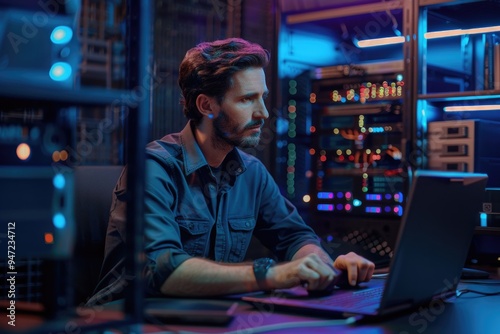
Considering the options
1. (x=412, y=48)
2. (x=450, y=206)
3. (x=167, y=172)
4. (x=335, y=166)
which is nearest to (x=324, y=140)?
(x=335, y=166)

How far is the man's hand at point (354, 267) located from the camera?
5.10 ft

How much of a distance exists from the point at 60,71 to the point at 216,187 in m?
0.98

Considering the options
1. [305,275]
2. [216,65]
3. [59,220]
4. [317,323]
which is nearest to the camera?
[59,220]

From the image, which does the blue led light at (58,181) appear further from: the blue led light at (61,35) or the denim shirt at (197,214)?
the denim shirt at (197,214)

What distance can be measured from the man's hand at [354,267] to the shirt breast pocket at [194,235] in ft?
1.32

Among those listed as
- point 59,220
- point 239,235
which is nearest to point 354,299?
point 239,235

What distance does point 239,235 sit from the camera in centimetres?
194

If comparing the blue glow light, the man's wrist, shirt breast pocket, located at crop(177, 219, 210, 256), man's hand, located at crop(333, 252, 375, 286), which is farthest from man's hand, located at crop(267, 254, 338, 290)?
the blue glow light

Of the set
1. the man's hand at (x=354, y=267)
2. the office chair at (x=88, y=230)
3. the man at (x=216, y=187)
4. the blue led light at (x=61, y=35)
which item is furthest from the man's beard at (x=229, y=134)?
the blue led light at (x=61, y=35)

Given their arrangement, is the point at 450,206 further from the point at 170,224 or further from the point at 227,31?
the point at 227,31

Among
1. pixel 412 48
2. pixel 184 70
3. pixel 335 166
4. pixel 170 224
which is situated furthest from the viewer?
pixel 335 166

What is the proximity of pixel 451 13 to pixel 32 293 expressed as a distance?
1978 millimetres

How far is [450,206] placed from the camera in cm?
134

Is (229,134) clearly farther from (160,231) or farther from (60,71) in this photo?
(60,71)
